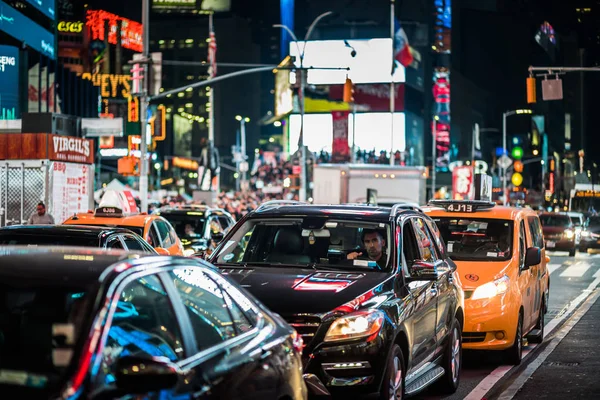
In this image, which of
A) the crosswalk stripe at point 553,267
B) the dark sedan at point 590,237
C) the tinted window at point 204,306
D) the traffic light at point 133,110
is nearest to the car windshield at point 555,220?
the dark sedan at point 590,237

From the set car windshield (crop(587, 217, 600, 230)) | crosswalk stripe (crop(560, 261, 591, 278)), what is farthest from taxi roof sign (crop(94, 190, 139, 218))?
car windshield (crop(587, 217, 600, 230))

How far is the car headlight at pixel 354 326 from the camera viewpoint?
804 cm

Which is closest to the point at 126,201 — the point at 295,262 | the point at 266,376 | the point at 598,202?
the point at 295,262

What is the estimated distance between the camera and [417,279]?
368 inches

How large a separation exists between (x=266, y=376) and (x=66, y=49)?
95.1 m

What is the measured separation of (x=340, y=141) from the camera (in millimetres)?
66438

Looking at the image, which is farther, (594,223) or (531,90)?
(594,223)

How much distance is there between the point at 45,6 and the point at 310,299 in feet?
152

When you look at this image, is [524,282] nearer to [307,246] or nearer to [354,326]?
[307,246]

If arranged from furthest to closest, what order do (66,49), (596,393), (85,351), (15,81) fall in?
(66,49)
(15,81)
(596,393)
(85,351)

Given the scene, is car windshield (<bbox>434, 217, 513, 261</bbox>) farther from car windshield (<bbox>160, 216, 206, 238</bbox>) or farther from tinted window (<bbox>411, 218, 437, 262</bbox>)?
car windshield (<bbox>160, 216, 206, 238</bbox>)

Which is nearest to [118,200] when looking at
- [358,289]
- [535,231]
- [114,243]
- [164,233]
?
[164,233]

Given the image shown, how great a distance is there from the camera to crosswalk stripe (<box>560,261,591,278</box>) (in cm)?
2960

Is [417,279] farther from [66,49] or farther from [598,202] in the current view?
[66,49]
